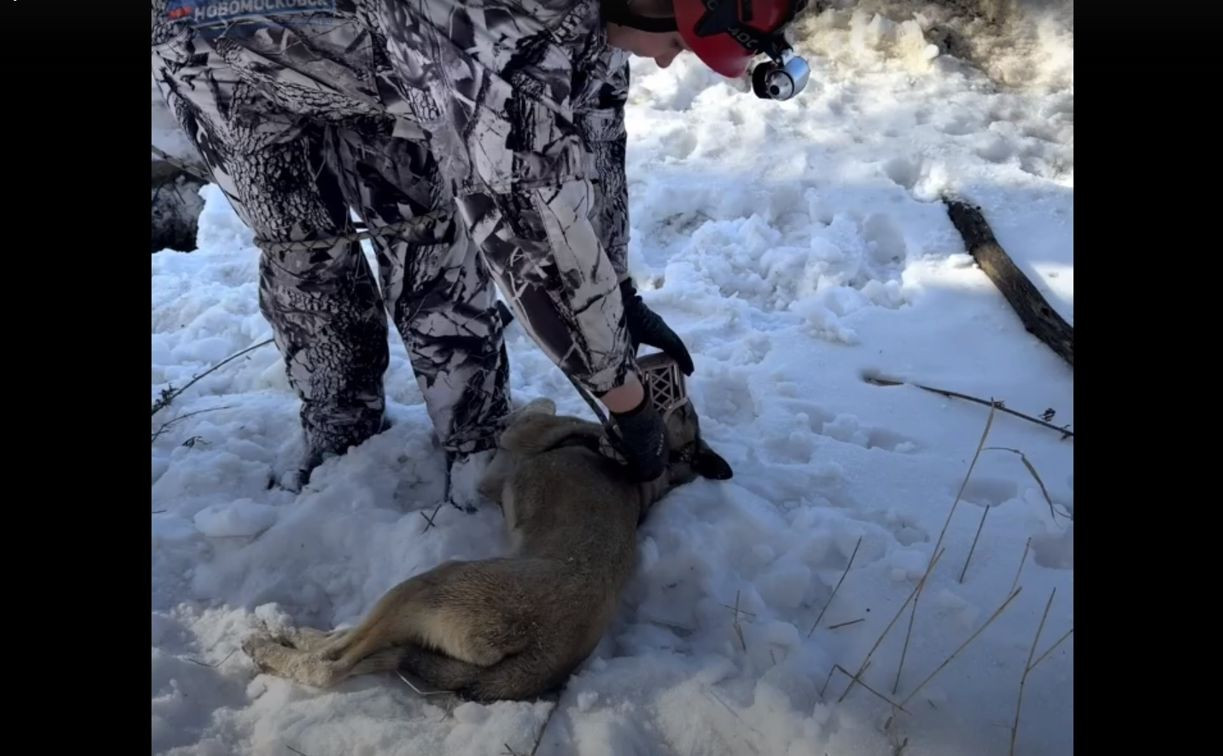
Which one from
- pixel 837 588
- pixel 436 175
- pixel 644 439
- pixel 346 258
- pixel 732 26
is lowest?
pixel 837 588

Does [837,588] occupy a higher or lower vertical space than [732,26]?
lower

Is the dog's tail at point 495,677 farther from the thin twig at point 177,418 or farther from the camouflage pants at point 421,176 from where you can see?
the thin twig at point 177,418

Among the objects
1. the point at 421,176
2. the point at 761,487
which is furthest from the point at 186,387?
the point at 761,487

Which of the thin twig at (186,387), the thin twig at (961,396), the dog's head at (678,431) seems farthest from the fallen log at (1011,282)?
the thin twig at (186,387)

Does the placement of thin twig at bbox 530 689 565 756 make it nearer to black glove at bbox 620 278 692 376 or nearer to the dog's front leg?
the dog's front leg

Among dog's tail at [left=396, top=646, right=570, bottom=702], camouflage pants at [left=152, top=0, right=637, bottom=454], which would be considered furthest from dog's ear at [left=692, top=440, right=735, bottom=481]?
dog's tail at [left=396, top=646, right=570, bottom=702]

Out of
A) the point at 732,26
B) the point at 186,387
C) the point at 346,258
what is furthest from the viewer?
the point at 186,387

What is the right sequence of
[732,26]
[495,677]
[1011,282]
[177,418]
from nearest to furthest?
[732,26]
[495,677]
[177,418]
[1011,282]

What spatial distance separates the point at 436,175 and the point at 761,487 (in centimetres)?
134

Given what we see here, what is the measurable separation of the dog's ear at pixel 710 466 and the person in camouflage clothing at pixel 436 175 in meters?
0.32

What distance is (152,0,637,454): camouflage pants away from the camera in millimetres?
1673

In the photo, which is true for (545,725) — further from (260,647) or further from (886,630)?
(886,630)

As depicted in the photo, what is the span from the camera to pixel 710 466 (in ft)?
9.04
